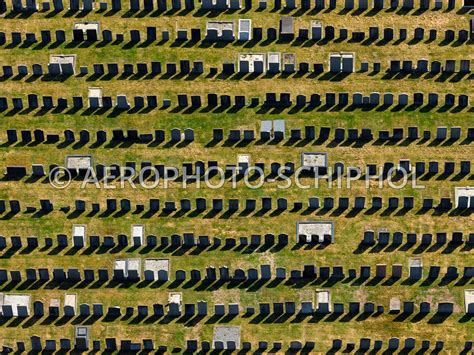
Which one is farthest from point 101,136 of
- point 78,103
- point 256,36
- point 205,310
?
point 205,310

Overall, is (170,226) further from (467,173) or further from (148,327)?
(467,173)

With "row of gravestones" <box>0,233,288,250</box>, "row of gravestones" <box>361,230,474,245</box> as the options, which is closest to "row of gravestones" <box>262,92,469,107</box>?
"row of gravestones" <box>361,230,474,245</box>

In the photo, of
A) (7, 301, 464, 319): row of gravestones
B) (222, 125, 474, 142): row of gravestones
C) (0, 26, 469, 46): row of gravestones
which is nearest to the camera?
(7, 301, 464, 319): row of gravestones

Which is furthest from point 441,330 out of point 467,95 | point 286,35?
point 286,35

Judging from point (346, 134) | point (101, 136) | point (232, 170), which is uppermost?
point (101, 136)

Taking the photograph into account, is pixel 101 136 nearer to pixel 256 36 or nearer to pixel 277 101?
pixel 277 101

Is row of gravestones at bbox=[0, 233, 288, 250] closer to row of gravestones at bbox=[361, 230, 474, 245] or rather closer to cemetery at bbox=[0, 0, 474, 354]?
cemetery at bbox=[0, 0, 474, 354]
